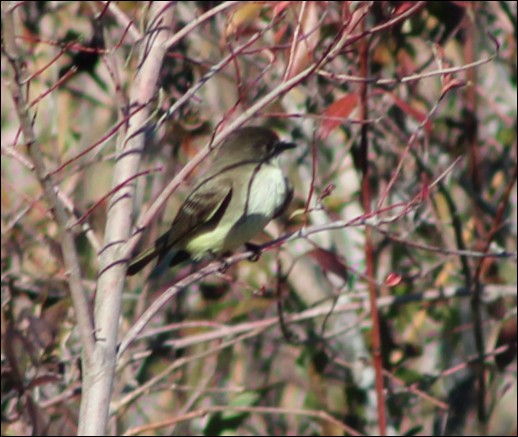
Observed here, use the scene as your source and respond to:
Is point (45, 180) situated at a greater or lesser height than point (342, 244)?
lesser

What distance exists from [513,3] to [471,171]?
91cm

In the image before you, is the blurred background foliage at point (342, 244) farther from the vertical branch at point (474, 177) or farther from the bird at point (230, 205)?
the bird at point (230, 205)

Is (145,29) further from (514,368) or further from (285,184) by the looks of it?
(514,368)

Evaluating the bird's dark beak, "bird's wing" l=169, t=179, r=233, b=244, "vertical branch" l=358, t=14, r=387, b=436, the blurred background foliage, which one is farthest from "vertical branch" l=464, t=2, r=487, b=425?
"bird's wing" l=169, t=179, r=233, b=244

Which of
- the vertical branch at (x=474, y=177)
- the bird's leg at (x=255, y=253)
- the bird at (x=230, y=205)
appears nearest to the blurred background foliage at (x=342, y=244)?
the vertical branch at (x=474, y=177)

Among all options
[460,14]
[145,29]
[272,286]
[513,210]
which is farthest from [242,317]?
Answer: [145,29]

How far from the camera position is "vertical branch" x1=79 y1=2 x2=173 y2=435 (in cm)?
272

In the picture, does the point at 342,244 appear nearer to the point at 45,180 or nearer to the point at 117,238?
the point at 117,238

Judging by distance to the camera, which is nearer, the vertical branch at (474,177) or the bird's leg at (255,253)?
the bird's leg at (255,253)

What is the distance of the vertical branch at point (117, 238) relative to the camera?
2.72 meters

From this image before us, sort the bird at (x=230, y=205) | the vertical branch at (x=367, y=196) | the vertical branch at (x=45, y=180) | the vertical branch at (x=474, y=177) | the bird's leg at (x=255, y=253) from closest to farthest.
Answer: the vertical branch at (x=45, y=180) → the bird's leg at (x=255, y=253) → the vertical branch at (x=367, y=196) → the bird at (x=230, y=205) → the vertical branch at (x=474, y=177)

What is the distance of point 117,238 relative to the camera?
2877mm

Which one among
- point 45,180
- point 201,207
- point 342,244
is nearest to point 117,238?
point 45,180

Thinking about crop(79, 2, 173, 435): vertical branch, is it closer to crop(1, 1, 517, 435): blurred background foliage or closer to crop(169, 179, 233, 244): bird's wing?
crop(169, 179, 233, 244): bird's wing
